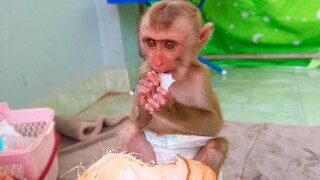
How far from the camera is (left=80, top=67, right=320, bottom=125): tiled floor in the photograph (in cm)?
203

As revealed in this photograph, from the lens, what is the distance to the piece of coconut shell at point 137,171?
0.78m

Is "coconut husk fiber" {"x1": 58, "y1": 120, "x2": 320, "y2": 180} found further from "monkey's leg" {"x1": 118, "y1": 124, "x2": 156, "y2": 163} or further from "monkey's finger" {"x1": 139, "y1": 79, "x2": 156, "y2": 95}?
"monkey's finger" {"x1": 139, "y1": 79, "x2": 156, "y2": 95}

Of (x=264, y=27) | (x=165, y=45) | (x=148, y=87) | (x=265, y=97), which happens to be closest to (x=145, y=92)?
(x=148, y=87)

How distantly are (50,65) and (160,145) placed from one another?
1.08m

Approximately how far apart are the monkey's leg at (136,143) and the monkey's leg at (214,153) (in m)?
0.15

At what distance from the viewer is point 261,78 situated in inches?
107

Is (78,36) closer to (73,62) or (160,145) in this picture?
(73,62)

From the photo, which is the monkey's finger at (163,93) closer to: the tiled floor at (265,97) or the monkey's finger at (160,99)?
the monkey's finger at (160,99)

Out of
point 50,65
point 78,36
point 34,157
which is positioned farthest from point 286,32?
point 34,157

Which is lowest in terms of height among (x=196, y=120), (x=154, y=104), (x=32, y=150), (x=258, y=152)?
(x=258, y=152)

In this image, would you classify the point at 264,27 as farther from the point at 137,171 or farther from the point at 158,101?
the point at 137,171

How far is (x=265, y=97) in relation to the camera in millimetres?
2342

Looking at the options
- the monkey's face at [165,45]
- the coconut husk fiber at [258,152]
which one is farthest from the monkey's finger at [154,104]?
the coconut husk fiber at [258,152]

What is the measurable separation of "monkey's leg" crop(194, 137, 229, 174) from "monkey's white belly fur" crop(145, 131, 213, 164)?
19 millimetres
